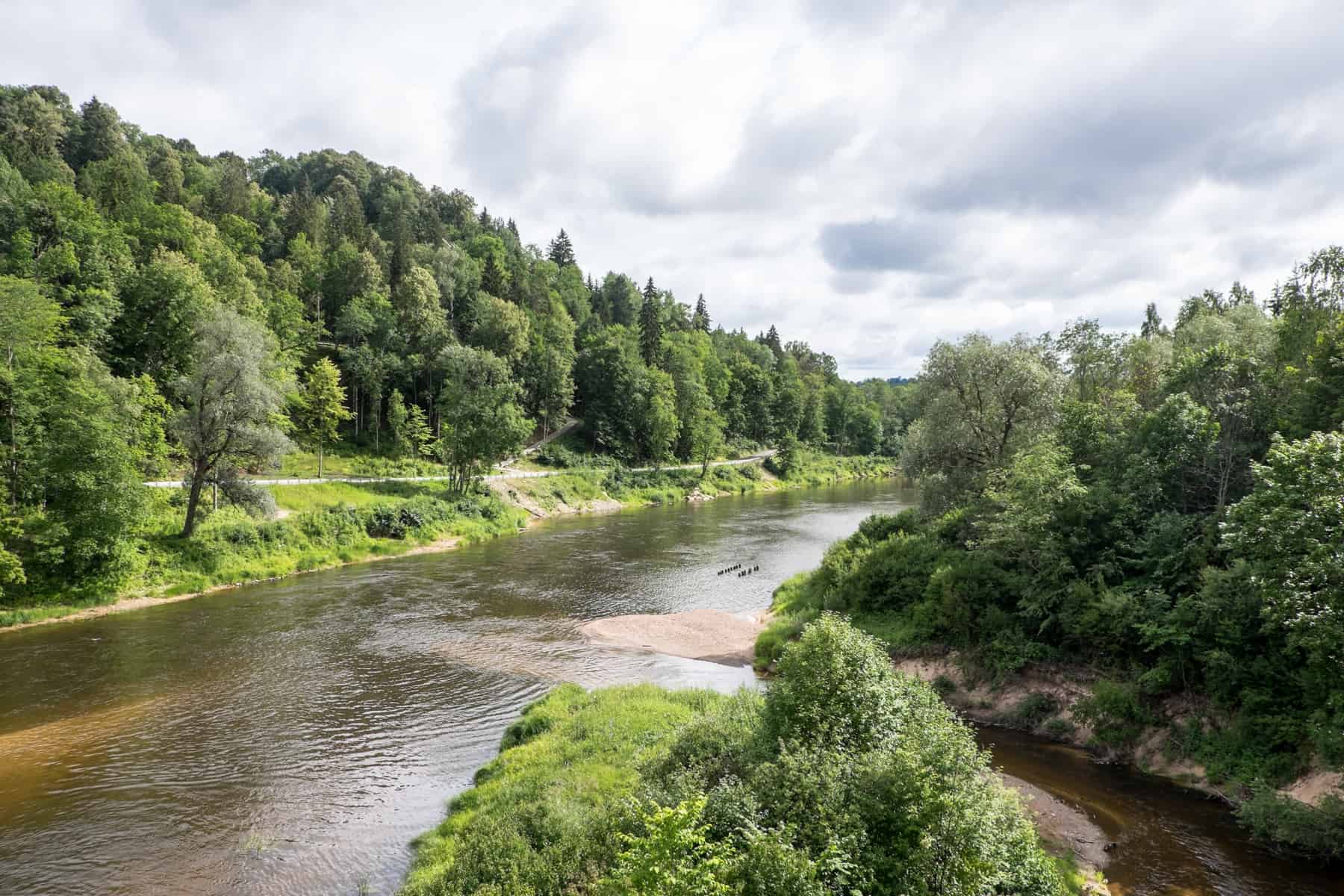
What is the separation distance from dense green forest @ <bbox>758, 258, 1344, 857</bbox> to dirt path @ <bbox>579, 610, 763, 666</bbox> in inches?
80.9

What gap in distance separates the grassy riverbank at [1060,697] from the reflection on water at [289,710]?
690 cm

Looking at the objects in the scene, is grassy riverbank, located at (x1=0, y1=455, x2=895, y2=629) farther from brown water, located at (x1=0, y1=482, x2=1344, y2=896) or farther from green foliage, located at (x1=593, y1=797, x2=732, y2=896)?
green foliage, located at (x1=593, y1=797, x2=732, y2=896)

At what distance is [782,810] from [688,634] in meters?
21.1

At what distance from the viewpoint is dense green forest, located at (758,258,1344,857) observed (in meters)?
14.8

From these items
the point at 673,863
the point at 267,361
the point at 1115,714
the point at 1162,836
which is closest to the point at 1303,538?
the point at 1162,836

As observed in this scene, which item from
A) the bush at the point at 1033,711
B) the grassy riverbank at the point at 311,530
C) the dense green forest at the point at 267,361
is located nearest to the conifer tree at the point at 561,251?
the dense green forest at the point at 267,361

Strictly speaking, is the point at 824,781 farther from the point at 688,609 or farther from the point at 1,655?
the point at 1,655

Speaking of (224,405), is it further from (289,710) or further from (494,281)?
(494,281)

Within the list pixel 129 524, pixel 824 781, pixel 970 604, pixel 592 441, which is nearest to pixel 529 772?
pixel 824 781

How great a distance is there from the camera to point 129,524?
32.4 meters

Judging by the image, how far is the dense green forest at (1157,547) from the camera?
1481 cm

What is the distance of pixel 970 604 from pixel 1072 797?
841cm

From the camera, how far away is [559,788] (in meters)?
14.9

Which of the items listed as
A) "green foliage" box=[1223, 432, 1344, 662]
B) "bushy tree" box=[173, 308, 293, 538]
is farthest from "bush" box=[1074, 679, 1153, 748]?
"bushy tree" box=[173, 308, 293, 538]
